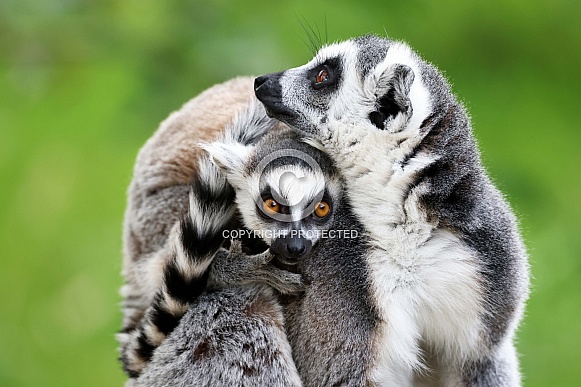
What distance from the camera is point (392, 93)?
7.97 ft

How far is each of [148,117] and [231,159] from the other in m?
1.62

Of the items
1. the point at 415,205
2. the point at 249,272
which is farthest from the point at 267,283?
the point at 415,205

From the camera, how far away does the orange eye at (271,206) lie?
2.50 meters

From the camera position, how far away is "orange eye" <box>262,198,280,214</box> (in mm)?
2502

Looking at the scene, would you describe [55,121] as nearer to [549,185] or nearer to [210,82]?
[210,82]

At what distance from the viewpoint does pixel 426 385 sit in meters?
2.82

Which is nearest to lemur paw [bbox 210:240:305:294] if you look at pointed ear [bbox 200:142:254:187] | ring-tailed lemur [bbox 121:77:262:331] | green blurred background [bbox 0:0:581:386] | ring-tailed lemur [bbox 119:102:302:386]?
ring-tailed lemur [bbox 119:102:302:386]

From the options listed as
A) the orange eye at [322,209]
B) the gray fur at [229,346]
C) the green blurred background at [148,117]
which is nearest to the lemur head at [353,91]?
the orange eye at [322,209]

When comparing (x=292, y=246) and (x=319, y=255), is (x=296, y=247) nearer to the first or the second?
(x=292, y=246)

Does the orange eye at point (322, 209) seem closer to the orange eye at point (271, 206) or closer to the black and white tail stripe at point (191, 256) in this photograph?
the orange eye at point (271, 206)

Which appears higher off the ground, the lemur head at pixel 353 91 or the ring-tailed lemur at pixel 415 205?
the lemur head at pixel 353 91

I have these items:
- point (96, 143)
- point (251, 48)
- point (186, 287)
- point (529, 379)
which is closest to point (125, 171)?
point (96, 143)

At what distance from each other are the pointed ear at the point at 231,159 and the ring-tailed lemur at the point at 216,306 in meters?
0.04

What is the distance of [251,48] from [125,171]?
1.25 m
